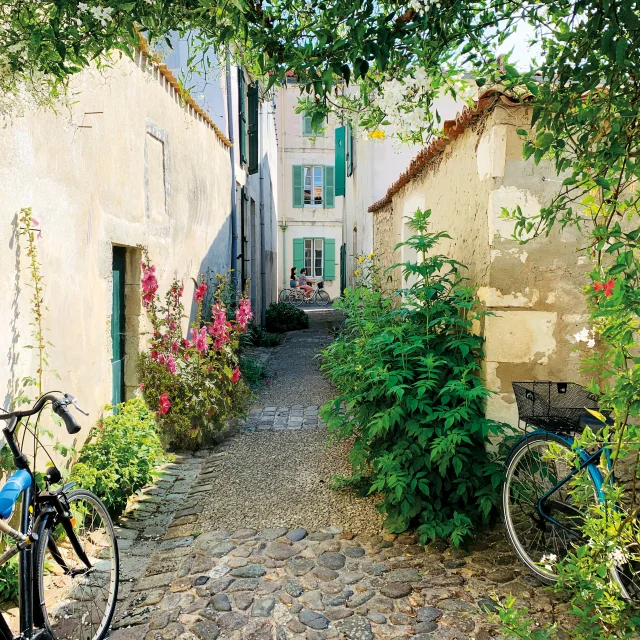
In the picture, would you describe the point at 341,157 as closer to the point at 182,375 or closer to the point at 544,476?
the point at 182,375

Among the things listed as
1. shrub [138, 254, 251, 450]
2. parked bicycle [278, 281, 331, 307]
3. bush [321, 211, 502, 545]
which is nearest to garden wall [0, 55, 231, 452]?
shrub [138, 254, 251, 450]

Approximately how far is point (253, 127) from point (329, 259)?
461 inches

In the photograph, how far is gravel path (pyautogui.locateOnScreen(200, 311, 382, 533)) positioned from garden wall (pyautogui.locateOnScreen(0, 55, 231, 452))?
44.0 inches

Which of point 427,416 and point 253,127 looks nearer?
point 427,416

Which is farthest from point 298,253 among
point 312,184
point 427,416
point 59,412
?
point 59,412

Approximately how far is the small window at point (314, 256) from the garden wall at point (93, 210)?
16.3 metres

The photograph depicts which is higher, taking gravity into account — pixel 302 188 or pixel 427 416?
pixel 302 188

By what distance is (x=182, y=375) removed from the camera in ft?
18.2

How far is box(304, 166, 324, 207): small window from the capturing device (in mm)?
22672

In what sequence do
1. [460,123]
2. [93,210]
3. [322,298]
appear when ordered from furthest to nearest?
[322,298]
[93,210]
[460,123]

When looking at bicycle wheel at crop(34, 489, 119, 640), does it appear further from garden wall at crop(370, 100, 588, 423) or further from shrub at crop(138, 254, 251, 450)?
garden wall at crop(370, 100, 588, 423)

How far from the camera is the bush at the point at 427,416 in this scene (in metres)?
3.43

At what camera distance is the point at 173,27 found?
2.31 m

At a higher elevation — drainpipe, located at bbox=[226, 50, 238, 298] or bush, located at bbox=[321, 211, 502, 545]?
drainpipe, located at bbox=[226, 50, 238, 298]
